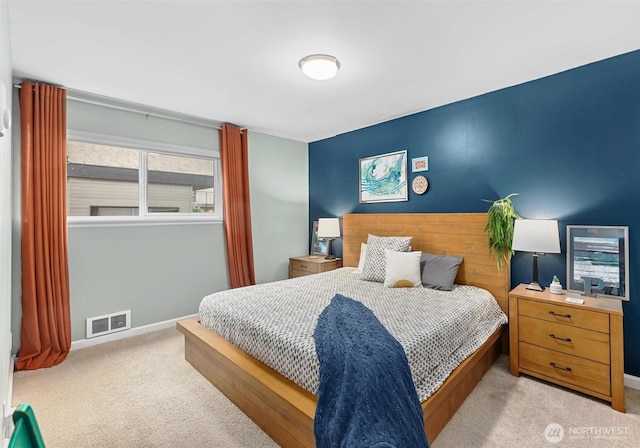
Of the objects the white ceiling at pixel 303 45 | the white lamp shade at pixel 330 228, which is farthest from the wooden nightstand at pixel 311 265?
the white ceiling at pixel 303 45

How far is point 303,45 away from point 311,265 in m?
2.79

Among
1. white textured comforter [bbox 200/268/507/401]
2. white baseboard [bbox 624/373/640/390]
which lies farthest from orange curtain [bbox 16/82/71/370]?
white baseboard [bbox 624/373/640/390]

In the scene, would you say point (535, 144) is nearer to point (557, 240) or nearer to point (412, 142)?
point (557, 240)

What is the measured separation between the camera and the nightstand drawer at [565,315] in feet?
6.74

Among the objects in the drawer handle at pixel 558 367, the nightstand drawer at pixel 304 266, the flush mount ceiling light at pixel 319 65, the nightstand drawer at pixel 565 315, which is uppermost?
the flush mount ceiling light at pixel 319 65

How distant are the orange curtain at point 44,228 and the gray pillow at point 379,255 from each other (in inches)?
114

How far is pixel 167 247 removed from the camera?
3531 millimetres

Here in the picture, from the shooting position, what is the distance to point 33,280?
2.61 meters

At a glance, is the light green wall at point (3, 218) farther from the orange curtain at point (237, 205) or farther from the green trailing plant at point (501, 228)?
the green trailing plant at point (501, 228)

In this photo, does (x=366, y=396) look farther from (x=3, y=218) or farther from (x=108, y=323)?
(x=108, y=323)

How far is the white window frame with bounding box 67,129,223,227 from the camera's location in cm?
300

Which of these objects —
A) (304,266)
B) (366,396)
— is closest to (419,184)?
(304,266)

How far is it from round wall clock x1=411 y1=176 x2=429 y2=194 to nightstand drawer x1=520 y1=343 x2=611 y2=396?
5.91 ft

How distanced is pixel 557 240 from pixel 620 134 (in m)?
0.93
